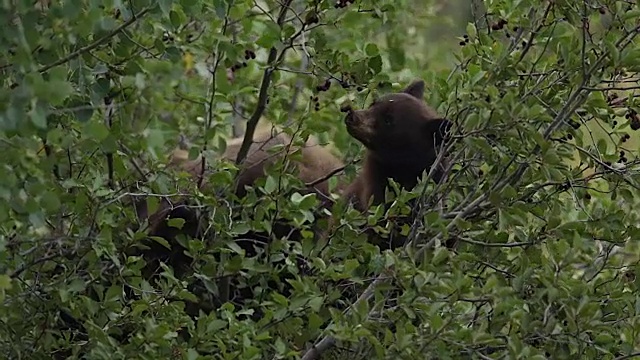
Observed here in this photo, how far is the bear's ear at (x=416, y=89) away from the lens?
5.68 metres

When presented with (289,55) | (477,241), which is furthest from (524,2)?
(289,55)

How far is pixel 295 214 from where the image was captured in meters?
3.92

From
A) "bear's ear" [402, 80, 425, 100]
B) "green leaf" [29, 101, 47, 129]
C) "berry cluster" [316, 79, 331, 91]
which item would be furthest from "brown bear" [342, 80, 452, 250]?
"green leaf" [29, 101, 47, 129]

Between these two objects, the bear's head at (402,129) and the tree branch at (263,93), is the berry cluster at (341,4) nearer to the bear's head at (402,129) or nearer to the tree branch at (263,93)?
the tree branch at (263,93)

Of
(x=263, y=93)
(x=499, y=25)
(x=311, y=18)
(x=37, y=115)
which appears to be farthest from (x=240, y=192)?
(x=37, y=115)

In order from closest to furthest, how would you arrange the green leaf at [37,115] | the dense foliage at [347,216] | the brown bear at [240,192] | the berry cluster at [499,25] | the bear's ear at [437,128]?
the green leaf at [37,115] → the dense foliage at [347,216] → the berry cluster at [499,25] → the brown bear at [240,192] → the bear's ear at [437,128]

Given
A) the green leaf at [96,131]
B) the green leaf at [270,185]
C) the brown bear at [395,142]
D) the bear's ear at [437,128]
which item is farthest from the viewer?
the brown bear at [395,142]

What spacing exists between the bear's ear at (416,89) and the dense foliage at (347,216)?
1.20m

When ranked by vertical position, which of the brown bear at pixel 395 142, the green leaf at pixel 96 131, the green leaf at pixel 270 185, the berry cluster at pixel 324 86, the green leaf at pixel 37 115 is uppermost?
the green leaf at pixel 37 115

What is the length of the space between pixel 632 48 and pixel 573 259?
63 cm

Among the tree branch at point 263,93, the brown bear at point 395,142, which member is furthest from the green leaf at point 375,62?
the brown bear at point 395,142

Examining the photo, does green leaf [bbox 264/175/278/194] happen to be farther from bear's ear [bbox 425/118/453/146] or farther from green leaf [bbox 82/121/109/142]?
green leaf [bbox 82/121/109/142]

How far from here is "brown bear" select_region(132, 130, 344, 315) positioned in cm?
445

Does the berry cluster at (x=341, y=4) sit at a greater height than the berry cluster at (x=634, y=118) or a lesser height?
greater
